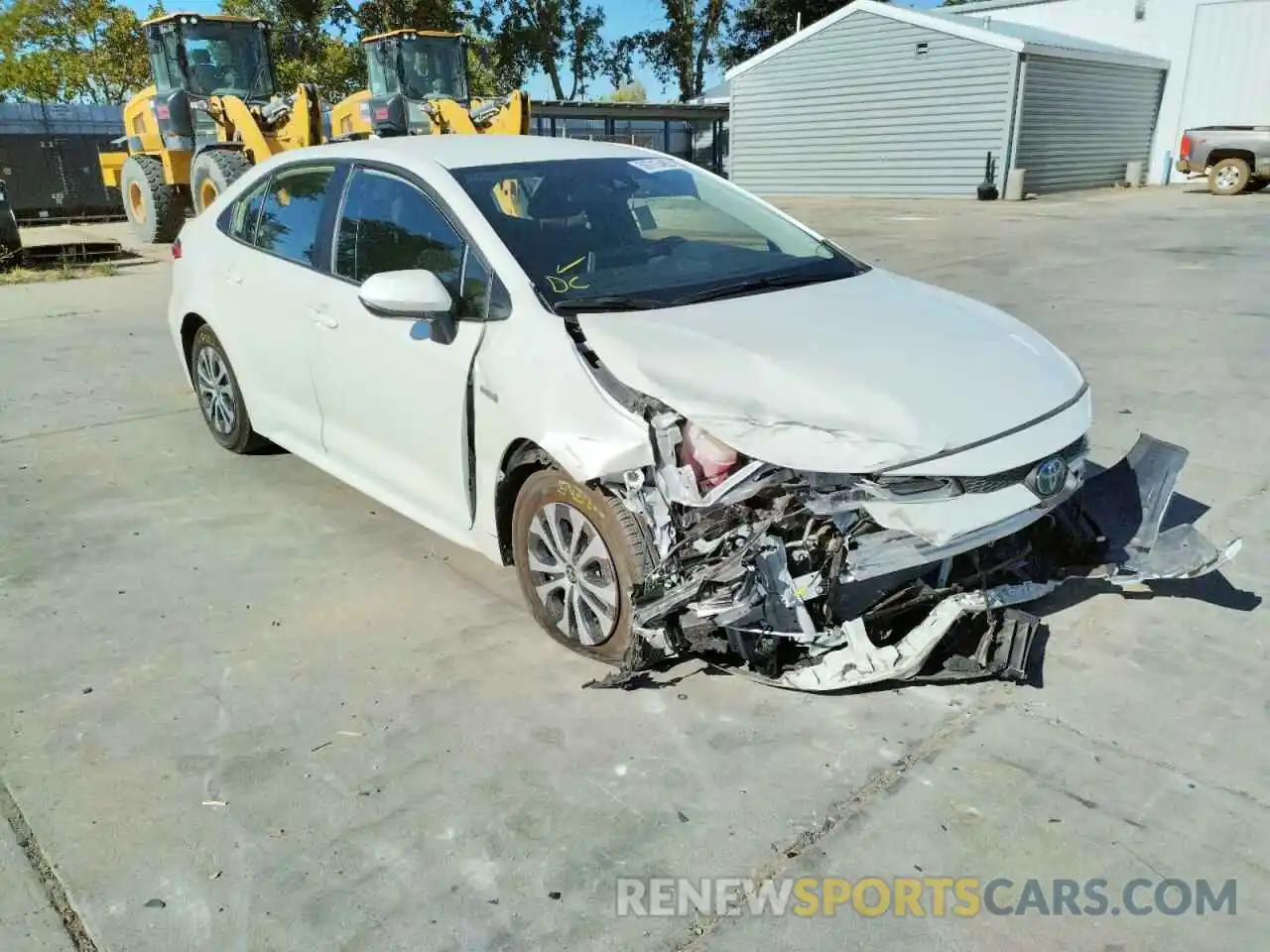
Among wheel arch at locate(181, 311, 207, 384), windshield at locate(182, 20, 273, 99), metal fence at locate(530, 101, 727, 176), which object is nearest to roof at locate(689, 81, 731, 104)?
metal fence at locate(530, 101, 727, 176)

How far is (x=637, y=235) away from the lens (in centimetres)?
397

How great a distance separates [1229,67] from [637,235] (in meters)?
26.7

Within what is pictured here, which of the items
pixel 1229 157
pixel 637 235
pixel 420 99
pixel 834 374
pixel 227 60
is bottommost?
pixel 1229 157

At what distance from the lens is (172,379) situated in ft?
24.1

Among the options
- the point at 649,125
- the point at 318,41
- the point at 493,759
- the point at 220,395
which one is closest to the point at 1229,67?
the point at 649,125

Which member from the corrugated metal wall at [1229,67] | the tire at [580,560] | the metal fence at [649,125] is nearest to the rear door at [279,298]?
the tire at [580,560]

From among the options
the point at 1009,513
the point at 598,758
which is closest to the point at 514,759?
the point at 598,758

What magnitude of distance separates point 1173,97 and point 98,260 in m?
25.7

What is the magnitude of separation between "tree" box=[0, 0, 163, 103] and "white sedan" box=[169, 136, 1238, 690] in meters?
39.3

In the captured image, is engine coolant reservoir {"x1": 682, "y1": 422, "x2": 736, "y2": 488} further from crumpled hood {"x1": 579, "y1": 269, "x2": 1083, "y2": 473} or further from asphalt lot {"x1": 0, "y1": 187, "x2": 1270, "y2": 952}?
asphalt lot {"x1": 0, "y1": 187, "x2": 1270, "y2": 952}

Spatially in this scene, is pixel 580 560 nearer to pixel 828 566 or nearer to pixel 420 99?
pixel 828 566

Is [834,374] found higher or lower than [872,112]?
lower

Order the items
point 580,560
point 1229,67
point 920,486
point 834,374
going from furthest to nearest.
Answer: point 1229,67 → point 580,560 → point 834,374 → point 920,486

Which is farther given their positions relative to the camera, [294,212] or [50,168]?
[50,168]
